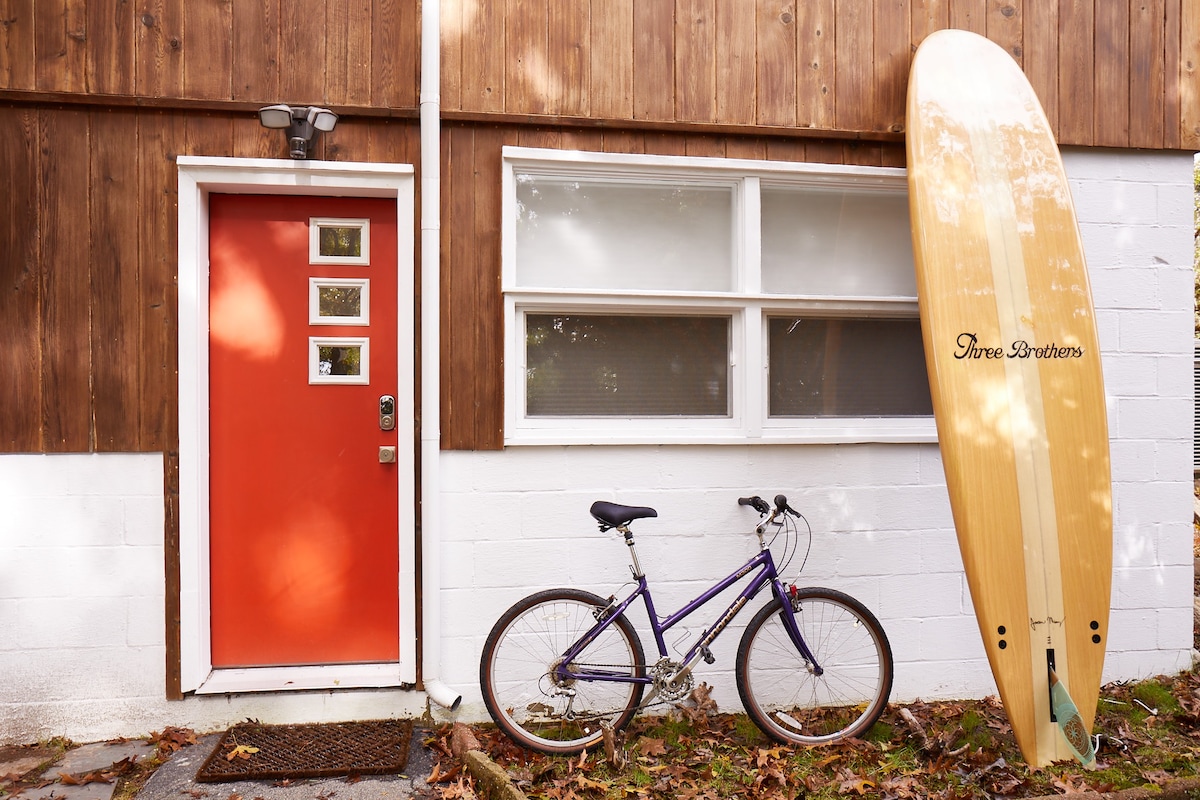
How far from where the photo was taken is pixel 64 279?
9.39ft

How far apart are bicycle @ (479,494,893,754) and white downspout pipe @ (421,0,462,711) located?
0.30m

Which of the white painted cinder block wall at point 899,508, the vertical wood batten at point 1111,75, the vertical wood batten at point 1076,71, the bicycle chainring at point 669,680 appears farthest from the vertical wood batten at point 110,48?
the vertical wood batten at point 1111,75

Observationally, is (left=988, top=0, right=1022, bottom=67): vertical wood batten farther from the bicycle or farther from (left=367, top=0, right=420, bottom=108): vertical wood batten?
(left=367, top=0, right=420, bottom=108): vertical wood batten

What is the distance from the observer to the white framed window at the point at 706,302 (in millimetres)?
3119

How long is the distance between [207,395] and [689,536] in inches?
84.3

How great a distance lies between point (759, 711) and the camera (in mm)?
2873

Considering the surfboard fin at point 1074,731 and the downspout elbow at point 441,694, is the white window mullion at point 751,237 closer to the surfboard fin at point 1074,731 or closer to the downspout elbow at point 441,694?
the surfboard fin at point 1074,731

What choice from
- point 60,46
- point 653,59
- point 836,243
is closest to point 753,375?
point 836,243

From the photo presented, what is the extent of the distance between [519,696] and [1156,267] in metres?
3.52

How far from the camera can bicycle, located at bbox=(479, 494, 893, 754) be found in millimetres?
2793

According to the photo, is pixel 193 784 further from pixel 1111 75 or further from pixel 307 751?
pixel 1111 75

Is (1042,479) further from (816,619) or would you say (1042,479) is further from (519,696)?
(519,696)

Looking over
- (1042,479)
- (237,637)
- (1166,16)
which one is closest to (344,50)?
(237,637)
